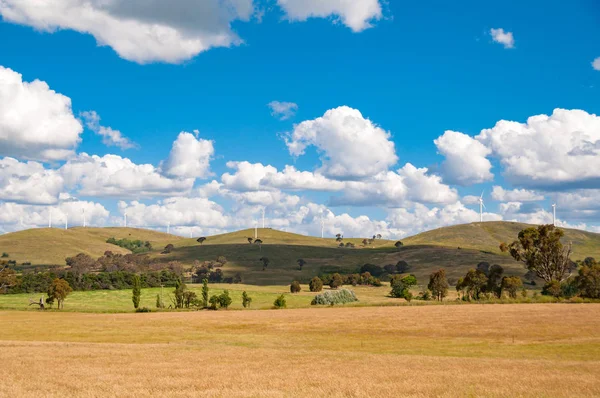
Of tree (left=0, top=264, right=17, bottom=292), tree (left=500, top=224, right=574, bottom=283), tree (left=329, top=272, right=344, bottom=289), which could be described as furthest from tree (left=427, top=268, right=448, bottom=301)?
tree (left=0, top=264, right=17, bottom=292)

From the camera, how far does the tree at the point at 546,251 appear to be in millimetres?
127000

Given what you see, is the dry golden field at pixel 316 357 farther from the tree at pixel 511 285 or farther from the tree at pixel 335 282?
the tree at pixel 335 282

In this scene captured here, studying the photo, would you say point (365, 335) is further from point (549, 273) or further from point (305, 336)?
point (549, 273)

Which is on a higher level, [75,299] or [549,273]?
[549,273]

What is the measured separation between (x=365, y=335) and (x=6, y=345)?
3584 cm

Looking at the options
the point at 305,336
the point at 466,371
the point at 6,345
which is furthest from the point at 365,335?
the point at 6,345

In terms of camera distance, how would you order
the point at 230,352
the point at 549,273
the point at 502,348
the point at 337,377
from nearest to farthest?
the point at 337,377 → the point at 230,352 → the point at 502,348 → the point at 549,273

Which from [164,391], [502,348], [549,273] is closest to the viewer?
[164,391]

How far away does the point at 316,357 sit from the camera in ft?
138

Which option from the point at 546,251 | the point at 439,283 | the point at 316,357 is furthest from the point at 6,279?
the point at 546,251

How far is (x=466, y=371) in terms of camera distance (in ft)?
108

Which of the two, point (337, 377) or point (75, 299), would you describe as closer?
point (337, 377)

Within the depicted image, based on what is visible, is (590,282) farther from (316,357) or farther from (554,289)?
(316,357)

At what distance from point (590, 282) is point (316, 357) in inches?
3513
